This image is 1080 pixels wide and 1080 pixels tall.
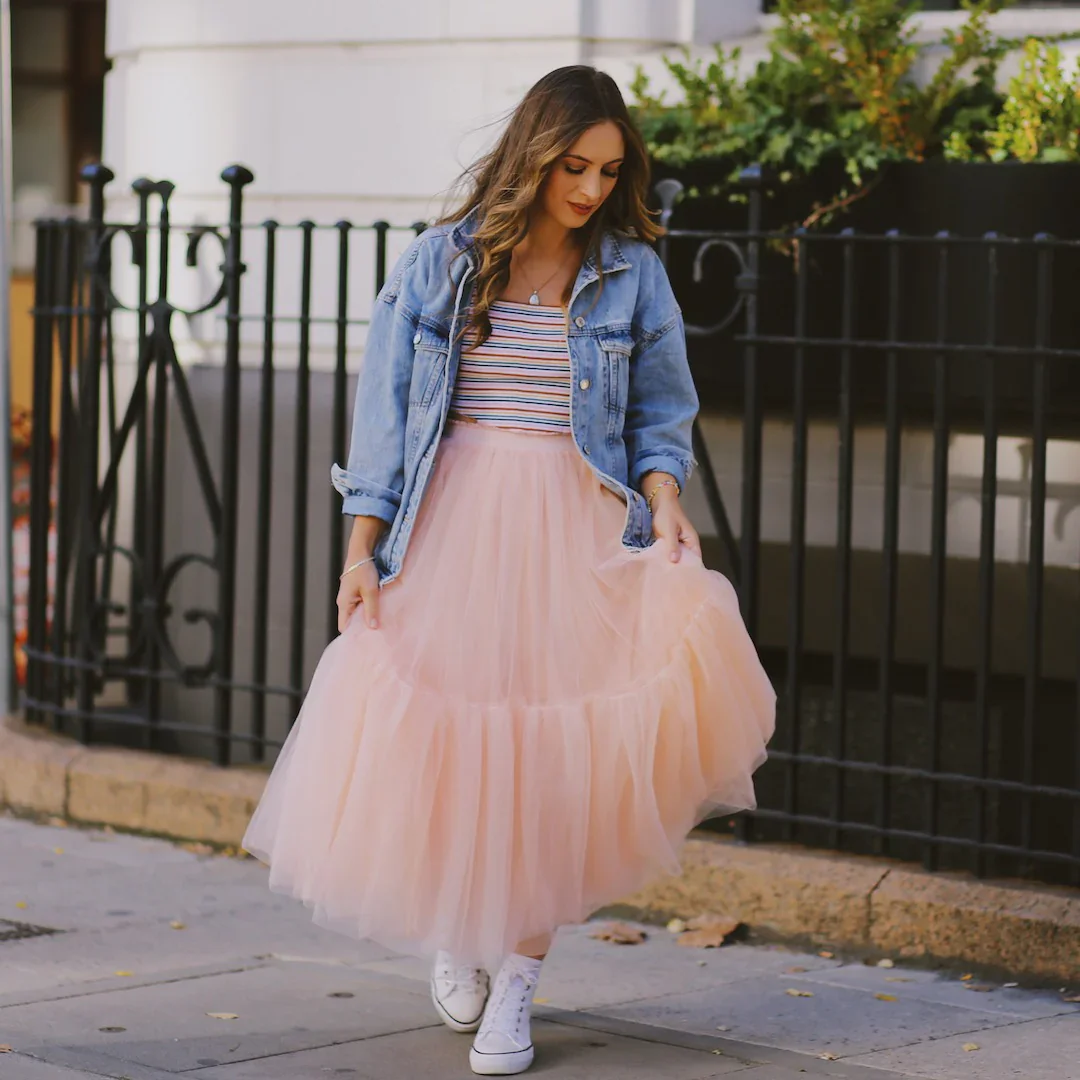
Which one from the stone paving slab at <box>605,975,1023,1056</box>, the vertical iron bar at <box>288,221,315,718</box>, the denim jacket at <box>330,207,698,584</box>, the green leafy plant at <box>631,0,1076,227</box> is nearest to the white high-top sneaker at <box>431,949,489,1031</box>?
the stone paving slab at <box>605,975,1023,1056</box>

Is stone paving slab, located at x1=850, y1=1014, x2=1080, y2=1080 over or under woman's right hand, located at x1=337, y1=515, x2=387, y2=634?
under

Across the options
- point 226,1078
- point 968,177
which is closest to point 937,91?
point 968,177

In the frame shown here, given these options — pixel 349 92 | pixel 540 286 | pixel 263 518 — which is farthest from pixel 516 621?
pixel 349 92

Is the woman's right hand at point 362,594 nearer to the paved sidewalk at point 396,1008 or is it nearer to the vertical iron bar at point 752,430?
the paved sidewalk at point 396,1008

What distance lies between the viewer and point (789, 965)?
5559mm

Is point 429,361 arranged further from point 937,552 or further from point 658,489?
point 937,552

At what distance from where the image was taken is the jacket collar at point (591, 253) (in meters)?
4.45

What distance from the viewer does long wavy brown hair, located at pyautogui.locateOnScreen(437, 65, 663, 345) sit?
4.27 metres

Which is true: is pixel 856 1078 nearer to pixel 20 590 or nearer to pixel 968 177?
pixel 968 177

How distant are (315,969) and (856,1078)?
154 centimetres

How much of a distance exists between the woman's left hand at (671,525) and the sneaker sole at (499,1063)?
1116 millimetres

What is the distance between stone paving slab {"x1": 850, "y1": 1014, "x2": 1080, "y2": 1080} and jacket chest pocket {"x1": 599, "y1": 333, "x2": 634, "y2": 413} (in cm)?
154

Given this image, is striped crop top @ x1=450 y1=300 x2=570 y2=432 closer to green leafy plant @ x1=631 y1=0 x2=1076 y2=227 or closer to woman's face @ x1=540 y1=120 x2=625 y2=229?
woman's face @ x1=540 y1=120 x2=625 y2=229

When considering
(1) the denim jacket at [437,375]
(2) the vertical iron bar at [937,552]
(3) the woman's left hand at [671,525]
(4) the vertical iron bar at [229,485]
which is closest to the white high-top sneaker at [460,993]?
(1) the denim jacket at [437,375]
